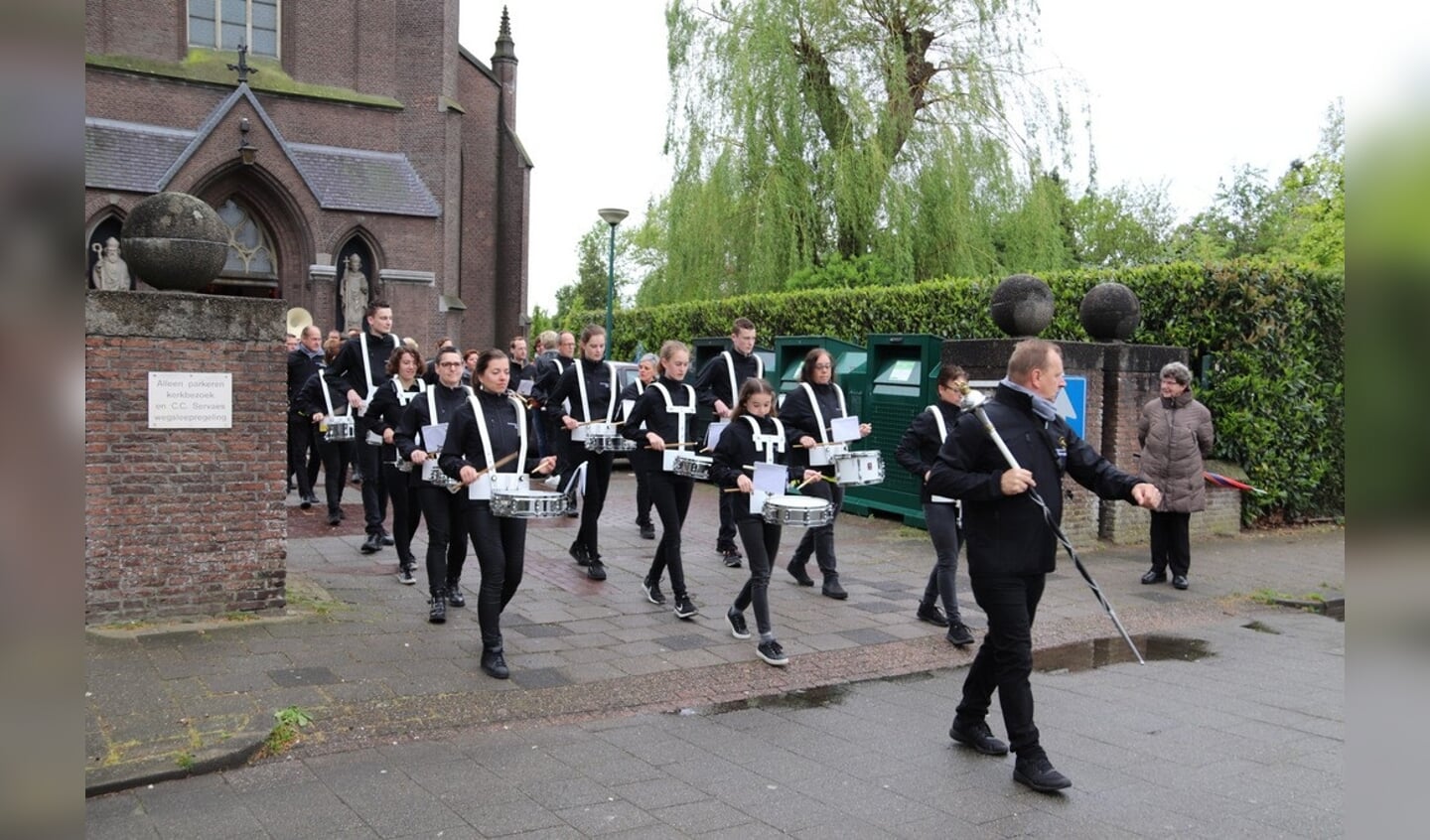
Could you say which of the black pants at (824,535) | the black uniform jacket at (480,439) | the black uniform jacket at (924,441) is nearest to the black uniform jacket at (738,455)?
the black uniform jacket at (924,441)

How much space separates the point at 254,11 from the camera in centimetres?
2909

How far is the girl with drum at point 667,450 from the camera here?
8820 mm

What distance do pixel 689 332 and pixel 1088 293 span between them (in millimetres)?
10316

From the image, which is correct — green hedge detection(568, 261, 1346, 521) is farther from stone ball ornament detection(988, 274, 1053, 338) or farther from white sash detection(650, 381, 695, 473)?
white sash detection(650, 381, 695, 473)

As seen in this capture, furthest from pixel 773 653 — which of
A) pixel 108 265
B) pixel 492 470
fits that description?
pixel 108 265

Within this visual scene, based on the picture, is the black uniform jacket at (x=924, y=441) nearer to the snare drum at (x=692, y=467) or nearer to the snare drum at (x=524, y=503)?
the snare drum at (x=692, y=467)

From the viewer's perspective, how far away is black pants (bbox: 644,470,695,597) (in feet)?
28.8

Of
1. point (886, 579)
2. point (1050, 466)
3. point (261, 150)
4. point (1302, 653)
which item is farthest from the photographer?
point (261, 150)

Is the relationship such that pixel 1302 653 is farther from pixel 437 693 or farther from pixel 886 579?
pixel 437 693

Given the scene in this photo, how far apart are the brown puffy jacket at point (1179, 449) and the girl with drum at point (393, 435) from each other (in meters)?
7.16

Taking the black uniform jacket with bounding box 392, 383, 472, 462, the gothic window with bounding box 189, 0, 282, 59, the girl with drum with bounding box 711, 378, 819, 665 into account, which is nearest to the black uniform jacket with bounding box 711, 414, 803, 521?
the girl with drum with bounding box 711, 378, 819, 665

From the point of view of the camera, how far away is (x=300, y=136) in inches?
1153

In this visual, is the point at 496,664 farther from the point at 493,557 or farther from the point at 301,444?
the point at 301,444
